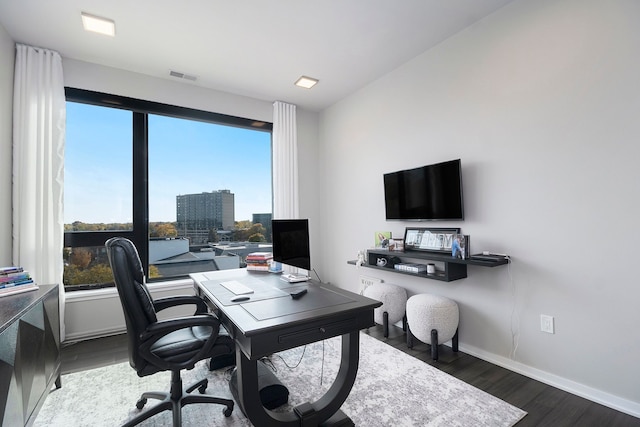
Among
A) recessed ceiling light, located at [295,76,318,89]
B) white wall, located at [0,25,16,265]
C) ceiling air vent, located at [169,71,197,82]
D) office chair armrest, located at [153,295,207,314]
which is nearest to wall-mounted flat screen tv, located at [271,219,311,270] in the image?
office chair armrest, located at [153,295,207,314]

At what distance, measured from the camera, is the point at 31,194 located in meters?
2.90

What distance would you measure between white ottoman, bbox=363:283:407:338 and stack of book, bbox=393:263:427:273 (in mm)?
302

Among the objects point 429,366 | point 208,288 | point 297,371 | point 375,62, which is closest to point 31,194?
point 208,288

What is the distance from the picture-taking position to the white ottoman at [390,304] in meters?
3.17

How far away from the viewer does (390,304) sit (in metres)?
3.17

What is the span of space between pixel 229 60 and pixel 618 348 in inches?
163

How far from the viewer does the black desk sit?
1418 millimetres

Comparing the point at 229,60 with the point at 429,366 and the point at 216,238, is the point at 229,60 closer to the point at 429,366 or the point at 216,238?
the point at 216,238

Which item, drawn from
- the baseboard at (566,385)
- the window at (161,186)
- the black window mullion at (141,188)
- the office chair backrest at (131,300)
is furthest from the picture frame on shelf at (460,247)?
the black window mullion at (141,188)

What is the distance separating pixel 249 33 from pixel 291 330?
8.83 feet

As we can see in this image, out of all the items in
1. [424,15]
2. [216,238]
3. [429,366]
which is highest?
[424,15]

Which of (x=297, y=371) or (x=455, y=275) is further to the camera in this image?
(x=455, y=275)

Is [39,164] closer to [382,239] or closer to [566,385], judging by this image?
[382,239]

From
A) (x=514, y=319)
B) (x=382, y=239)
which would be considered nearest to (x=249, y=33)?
(x=382, y=239)
